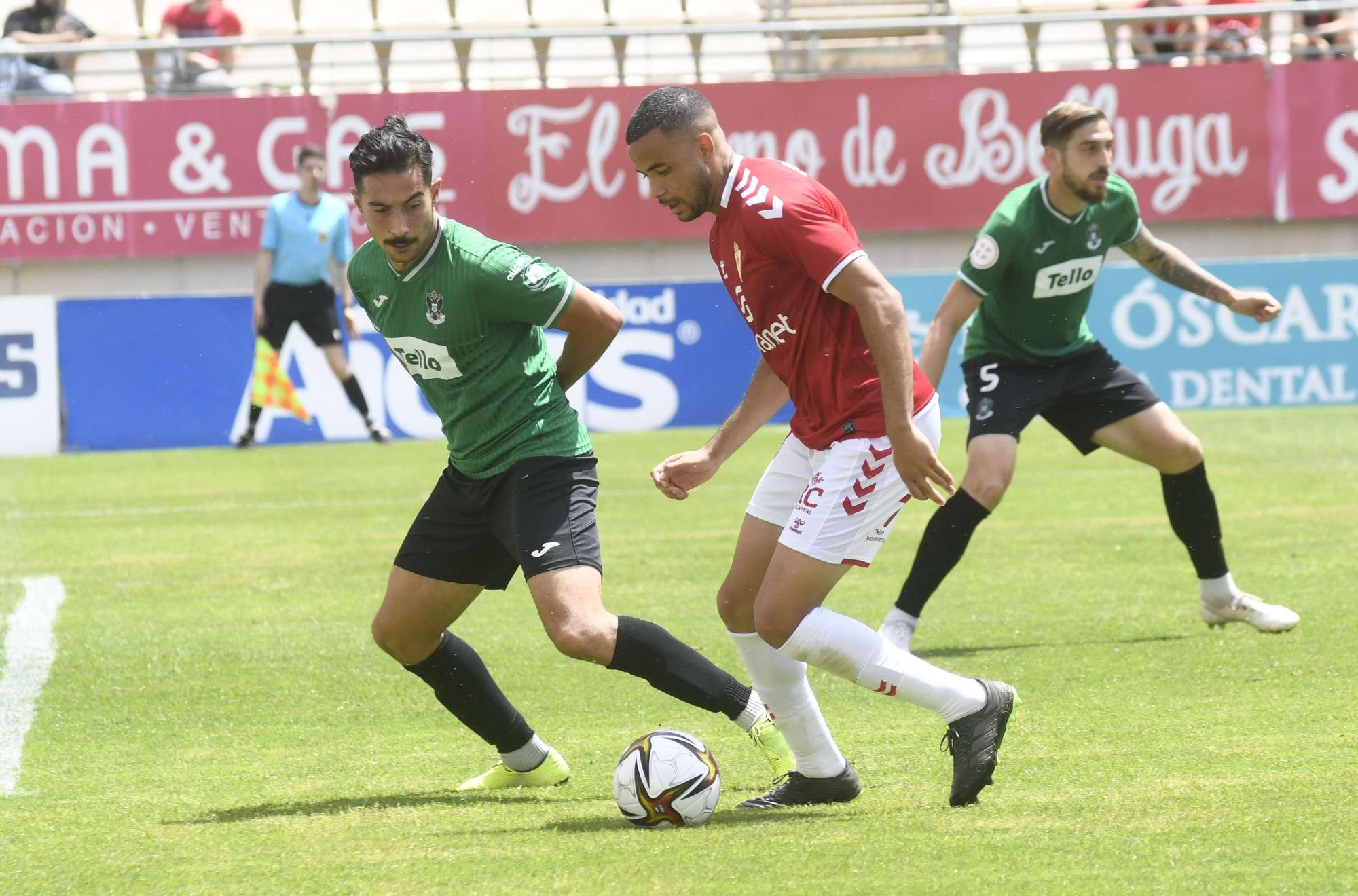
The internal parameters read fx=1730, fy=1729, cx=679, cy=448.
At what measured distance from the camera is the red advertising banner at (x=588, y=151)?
1800 centimetres

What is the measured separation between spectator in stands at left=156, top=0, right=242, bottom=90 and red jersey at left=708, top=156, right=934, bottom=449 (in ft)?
50.8

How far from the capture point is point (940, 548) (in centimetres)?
673

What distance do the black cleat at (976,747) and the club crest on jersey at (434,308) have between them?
1732 mm

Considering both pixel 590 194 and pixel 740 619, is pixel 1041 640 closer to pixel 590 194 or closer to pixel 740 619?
pixel 740 619

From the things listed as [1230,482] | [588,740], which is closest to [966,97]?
[1230,482]

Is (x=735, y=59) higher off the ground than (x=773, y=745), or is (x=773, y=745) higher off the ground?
(x=735, y=59)

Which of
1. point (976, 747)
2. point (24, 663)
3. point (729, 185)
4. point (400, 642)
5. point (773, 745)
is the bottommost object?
point (24, 663)

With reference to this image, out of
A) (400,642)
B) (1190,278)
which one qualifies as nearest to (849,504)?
(400,642)

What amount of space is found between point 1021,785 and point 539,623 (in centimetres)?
334

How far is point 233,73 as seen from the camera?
20.0 metres

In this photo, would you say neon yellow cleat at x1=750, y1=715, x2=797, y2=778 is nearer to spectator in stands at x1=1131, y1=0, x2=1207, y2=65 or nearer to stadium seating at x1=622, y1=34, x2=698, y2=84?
stadium seating at x1=622, y1=34, x2=698, y2=84

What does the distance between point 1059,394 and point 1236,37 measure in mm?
13767

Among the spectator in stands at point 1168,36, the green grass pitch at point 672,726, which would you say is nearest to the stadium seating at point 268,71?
the green grass pitch at point 672,726

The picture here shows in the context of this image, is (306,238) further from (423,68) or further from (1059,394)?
(1059,394)
